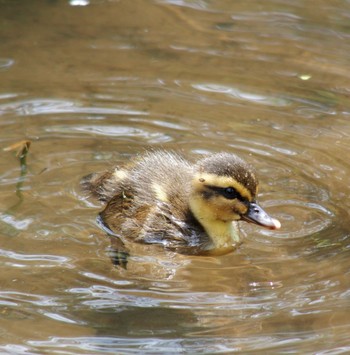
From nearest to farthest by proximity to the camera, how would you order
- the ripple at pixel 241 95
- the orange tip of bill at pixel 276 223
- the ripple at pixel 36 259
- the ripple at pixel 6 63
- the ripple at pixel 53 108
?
the ripple at pixel 36 259 < the orange tip of bill at pixel 276 223 < the ripple at pixel 53 108 < the ripple at pixel 241 95 < the ripple at pixel 6 63

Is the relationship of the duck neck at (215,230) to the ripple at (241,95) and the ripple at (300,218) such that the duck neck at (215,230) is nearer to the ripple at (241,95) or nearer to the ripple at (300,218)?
the ripple at (300,218)

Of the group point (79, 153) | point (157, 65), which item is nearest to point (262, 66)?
point (157, 65)

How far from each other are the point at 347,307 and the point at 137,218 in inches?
55.9

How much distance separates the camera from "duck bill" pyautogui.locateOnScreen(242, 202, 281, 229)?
18.5 feet

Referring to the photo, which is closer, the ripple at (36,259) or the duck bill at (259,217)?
the ripple at (36,259)

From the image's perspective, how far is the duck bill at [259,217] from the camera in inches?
222

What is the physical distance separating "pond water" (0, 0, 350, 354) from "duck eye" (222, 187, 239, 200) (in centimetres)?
32

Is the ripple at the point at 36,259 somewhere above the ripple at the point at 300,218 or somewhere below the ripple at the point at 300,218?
below

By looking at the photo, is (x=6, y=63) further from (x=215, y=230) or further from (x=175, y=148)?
(x=215, y=230)

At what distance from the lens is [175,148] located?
268 inches

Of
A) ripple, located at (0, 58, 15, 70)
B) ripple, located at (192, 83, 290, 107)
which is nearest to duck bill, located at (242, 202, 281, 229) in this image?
ripple, located at (192, 83, 290, 107)

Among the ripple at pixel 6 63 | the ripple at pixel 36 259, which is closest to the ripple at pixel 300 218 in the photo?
the ripple at pixel 36 259

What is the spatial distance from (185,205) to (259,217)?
0.49 m

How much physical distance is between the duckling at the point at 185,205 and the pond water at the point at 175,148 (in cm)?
12
